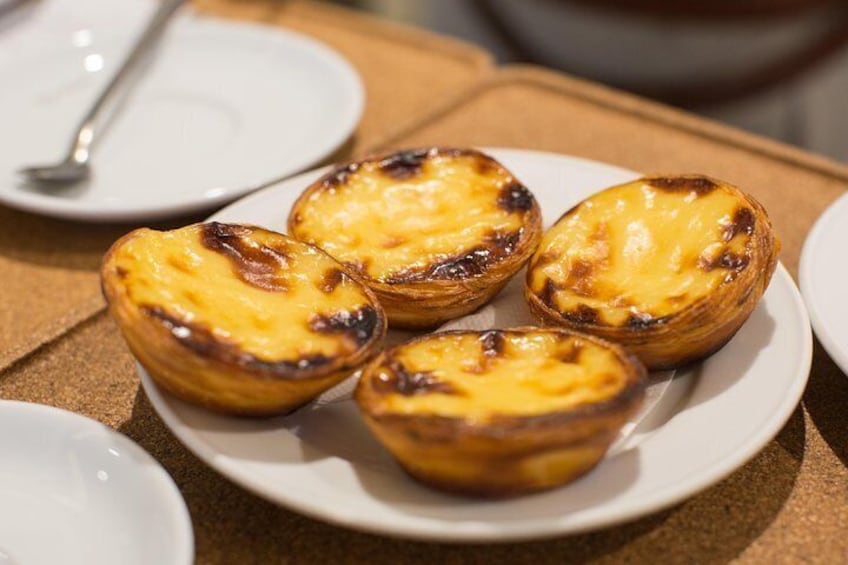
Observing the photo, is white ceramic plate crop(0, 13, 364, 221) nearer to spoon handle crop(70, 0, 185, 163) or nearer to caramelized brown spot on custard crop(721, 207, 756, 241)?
spoon handle crop(70, 0, 185, 163)

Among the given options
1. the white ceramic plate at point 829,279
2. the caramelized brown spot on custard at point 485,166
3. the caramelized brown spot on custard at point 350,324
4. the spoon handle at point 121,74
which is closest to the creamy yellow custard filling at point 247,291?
the caramelized brown spot on custard at point 350,324

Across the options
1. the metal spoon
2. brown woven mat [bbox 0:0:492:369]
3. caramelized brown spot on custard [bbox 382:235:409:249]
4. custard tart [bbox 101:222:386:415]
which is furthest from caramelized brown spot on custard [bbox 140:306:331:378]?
the metal spoon

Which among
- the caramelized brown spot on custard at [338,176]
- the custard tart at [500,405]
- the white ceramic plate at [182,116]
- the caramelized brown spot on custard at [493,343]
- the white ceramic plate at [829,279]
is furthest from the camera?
the white ceramic plate at [182,116]

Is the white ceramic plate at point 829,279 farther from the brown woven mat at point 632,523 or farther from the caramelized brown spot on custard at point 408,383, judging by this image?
the caramelized brown spot on custard at point 408,383

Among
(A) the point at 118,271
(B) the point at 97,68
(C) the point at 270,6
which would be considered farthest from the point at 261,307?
(C) the point at 270,6

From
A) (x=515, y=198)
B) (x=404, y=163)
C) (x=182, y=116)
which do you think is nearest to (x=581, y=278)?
(x=515, y=198)
